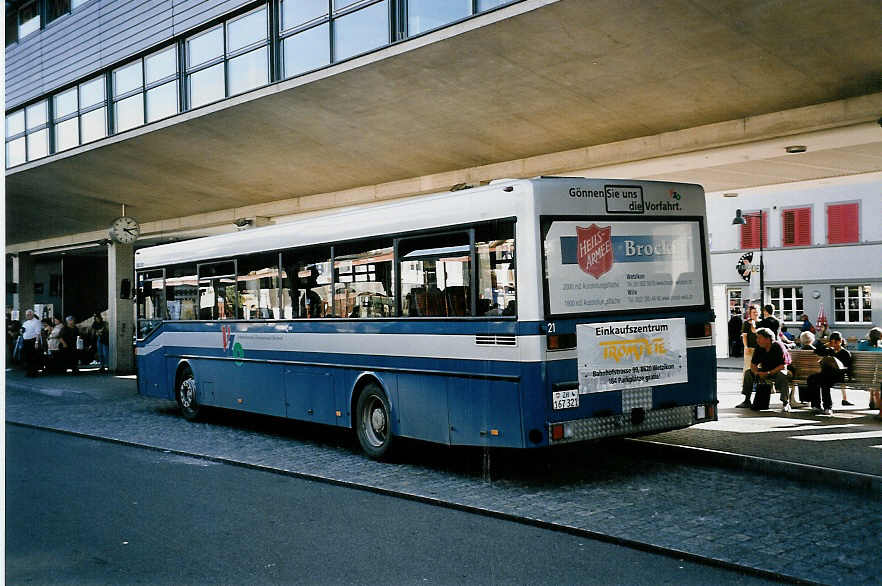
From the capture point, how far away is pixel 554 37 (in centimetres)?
1266

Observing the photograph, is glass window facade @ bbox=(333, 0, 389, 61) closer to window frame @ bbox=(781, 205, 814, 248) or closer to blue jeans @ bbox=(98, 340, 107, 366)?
blue jeans @ bbox=(98, 340, 107, 366)

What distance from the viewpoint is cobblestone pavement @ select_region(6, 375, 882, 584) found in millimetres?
6359

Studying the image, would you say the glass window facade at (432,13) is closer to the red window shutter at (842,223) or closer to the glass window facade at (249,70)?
the glass window facade at (249,70)

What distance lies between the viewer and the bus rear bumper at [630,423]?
28.2 ft

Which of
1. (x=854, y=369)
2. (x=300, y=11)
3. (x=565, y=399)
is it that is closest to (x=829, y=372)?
(x=854, y=369)

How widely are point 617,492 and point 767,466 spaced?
1642 millimetres

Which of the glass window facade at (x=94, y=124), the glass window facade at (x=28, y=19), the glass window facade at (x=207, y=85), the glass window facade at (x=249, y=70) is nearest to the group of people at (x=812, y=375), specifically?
the glass window facade at (x=249, y=70)

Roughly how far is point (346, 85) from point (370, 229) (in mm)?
6054

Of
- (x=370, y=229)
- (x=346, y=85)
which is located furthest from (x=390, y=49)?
(x=370, y=229)

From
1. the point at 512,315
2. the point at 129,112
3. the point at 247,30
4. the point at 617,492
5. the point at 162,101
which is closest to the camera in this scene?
the point at 617,492

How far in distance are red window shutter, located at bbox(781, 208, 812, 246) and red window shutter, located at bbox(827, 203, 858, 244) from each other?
84 centimetres

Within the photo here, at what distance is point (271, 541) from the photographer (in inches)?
270

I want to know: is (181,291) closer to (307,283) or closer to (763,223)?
(307,283)

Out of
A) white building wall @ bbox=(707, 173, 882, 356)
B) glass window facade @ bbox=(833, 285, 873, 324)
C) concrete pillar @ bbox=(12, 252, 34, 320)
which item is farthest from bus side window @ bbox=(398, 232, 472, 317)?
glass window facade @ bbox=(833, 285, 873, 324)
